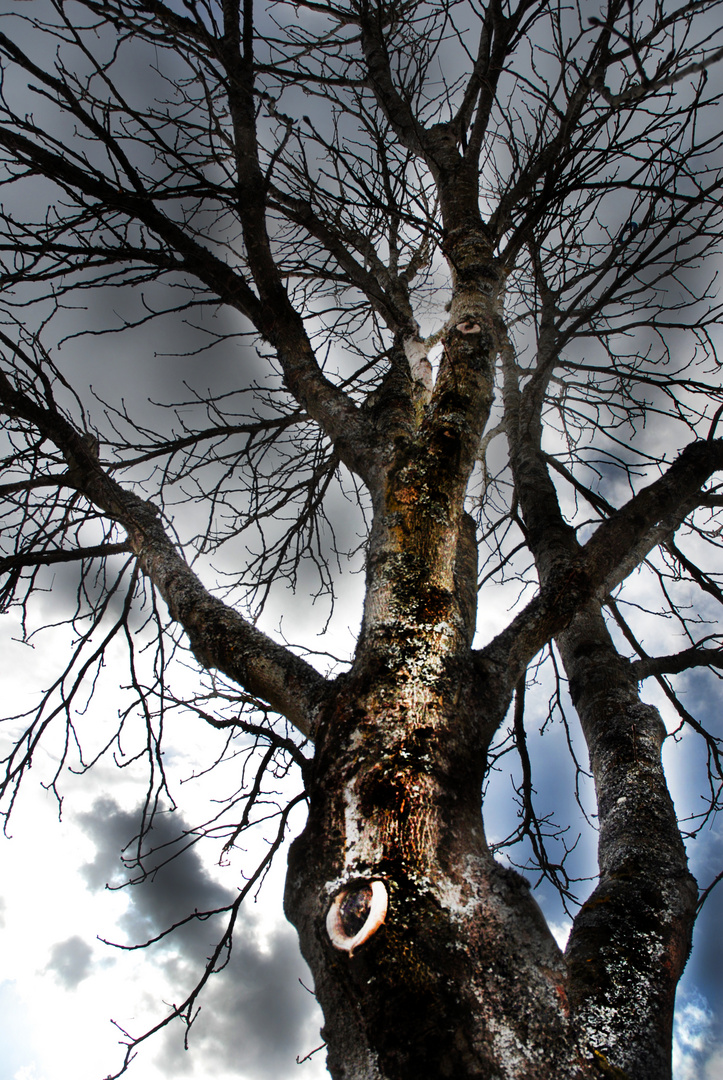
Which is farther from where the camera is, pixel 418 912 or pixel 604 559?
pixel 604 559

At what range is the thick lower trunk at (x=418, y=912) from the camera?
77 centimetres

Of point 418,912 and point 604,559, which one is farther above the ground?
point 604,559

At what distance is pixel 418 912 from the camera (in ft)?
2.88

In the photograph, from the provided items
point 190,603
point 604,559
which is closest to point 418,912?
point 190,603

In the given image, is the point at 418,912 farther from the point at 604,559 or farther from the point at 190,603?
the point at 604,559

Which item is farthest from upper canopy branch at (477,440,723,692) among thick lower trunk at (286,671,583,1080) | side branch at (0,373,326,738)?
side branch at (0,373,326,738)

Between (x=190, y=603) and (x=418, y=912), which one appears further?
(x=190, y=603)

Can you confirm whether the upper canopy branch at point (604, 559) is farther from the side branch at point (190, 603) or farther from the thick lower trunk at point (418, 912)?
the side branch at point (190, 603)

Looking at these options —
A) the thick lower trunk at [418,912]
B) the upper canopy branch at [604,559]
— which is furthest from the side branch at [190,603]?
the upper canopy branch at [604,559]

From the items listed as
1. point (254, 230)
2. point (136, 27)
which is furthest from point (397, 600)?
point (136, 27)

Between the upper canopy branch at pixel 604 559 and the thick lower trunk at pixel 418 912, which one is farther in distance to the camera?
the upper canopy branch at pixel 604 559

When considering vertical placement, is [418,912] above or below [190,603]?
below

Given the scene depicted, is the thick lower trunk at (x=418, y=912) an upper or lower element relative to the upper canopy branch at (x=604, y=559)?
lower

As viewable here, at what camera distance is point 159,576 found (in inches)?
72.6
